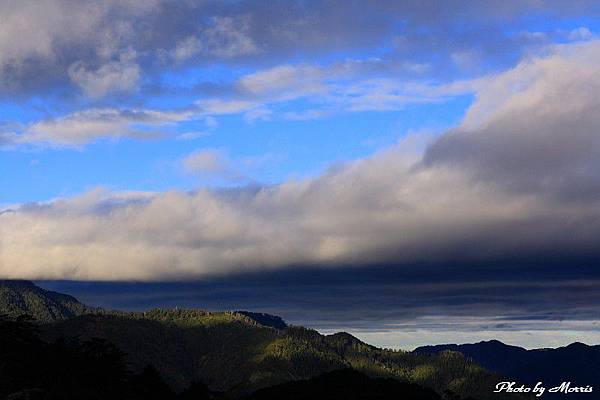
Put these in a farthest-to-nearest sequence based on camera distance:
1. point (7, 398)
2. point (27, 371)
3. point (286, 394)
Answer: point (286, 394) → point (27, 371) → point (7, 398)

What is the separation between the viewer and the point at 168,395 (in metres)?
167

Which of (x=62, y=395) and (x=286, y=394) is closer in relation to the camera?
(x=62, y=395)

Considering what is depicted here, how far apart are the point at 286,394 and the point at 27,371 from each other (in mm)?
46242

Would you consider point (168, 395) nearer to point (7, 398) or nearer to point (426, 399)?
point (426, 399)

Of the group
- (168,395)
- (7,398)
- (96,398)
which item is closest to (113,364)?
(168,395)

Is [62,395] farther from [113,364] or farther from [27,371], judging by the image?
[113,364]

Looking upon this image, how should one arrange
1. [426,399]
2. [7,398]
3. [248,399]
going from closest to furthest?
1. [7,398]
2. [248,399]
3. [426,399]

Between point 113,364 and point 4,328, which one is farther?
point 113,364

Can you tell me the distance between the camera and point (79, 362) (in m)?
176

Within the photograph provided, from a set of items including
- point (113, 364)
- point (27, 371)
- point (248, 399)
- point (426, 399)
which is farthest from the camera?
point (113, 364)

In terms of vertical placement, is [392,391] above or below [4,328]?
below

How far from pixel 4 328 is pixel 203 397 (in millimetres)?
61790

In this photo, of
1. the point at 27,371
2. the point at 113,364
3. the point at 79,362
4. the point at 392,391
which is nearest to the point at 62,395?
the point at 27,371

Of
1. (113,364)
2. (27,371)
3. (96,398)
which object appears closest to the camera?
→ (96,398)
